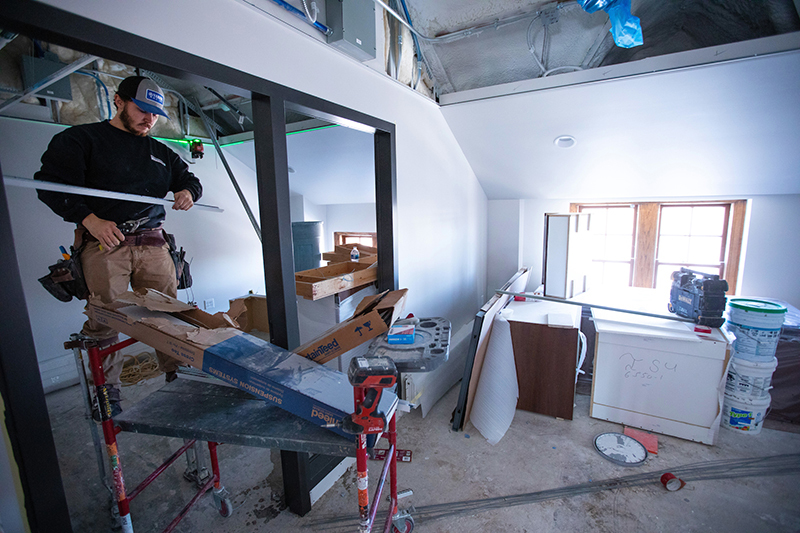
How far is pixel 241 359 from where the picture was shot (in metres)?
1.07

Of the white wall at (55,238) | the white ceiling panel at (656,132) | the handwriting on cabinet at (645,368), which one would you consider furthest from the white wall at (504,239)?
the white wall at (55,238)

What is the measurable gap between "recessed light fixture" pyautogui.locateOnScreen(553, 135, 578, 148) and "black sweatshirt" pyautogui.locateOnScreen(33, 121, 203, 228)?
2.39 metres

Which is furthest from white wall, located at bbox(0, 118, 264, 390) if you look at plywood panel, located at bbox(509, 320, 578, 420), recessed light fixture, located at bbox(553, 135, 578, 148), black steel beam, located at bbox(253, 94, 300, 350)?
recessed light fixture, located at bbox(553, 135, 578, 148)

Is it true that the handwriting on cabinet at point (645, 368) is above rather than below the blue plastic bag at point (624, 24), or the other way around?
below

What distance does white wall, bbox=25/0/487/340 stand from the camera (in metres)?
1.04

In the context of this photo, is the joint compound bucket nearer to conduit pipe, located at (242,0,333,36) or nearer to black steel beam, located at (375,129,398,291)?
black steel beam, located at (375,129,398,291)

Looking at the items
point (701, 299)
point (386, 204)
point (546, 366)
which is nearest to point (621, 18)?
point (386, 204)

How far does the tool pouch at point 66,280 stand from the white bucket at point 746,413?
350cm

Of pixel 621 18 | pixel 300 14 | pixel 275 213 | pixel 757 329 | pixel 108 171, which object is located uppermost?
pixel 621 18

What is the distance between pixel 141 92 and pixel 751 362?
3459mm

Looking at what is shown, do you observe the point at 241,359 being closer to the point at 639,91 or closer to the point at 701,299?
the point at 639,91

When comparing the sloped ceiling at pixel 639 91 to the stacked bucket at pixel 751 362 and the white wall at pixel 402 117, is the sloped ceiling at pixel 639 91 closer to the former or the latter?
the white wall at pixel 402 117

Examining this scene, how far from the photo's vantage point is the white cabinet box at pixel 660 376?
2.03 m

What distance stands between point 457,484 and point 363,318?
125cm
